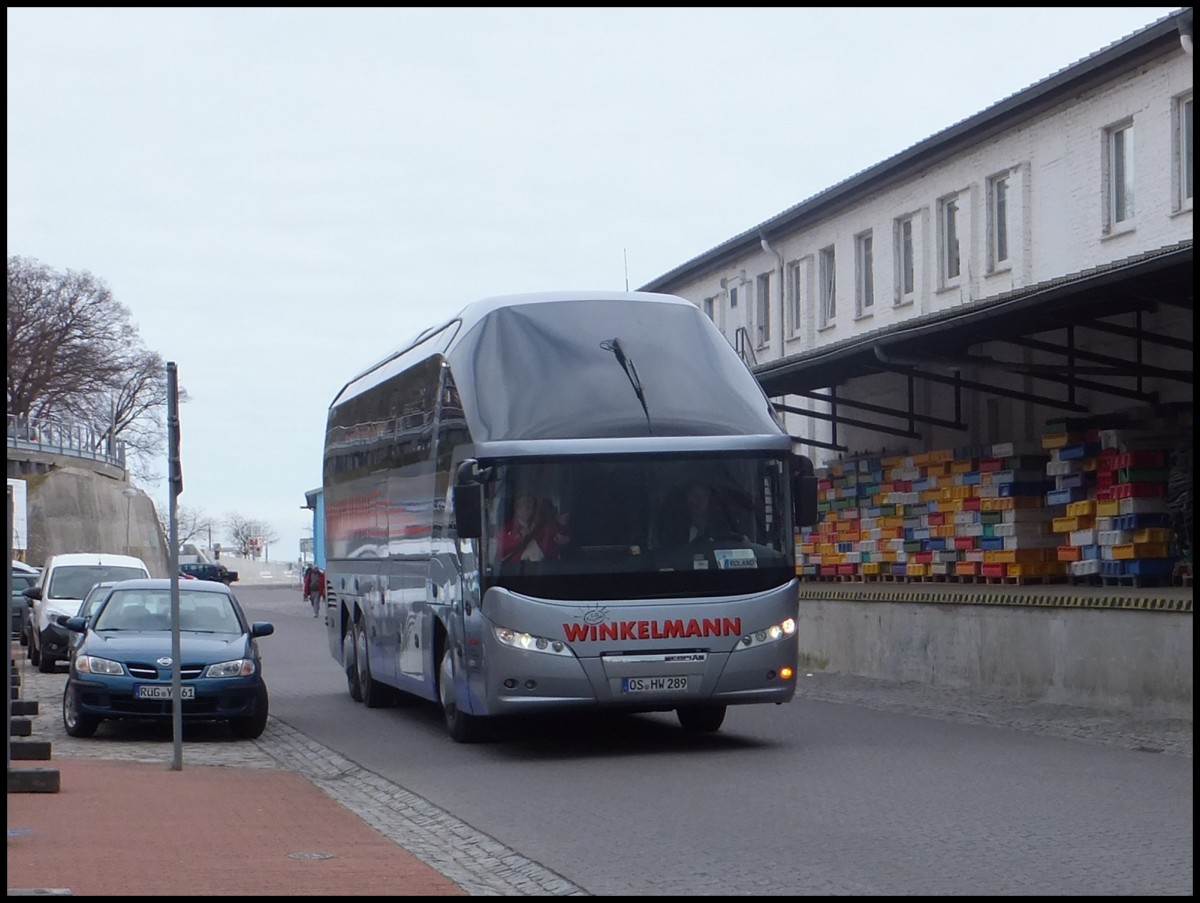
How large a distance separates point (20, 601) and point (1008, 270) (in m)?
20.9

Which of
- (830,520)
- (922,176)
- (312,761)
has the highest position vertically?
(922,176)

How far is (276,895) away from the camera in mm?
8805

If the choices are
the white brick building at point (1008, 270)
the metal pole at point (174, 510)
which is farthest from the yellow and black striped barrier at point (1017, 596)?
the metal pole at point (174, 510)

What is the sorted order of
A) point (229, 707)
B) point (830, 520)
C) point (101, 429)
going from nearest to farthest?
1. point (229, 707)
2. point (830, 520)
3. point (101, 429)

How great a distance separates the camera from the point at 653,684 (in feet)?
51.8

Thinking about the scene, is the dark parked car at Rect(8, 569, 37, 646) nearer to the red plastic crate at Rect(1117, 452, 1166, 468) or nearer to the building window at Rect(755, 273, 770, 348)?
the building window at Rect(755, 273, 770, 348)

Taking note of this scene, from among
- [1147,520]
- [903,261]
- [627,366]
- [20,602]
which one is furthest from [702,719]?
[20,602]

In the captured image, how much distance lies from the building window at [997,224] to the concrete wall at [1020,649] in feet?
25.1

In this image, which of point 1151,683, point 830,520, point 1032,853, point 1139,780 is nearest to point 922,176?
point 830,520

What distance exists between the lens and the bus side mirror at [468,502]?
15.5 m

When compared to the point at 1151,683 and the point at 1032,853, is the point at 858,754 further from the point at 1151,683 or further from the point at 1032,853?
the point at 1032,853

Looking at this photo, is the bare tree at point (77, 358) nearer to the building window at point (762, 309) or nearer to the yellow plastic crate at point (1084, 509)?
the building window at point (762, 309)

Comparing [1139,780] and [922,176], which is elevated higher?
[922,176]

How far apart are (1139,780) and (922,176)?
2309cm
